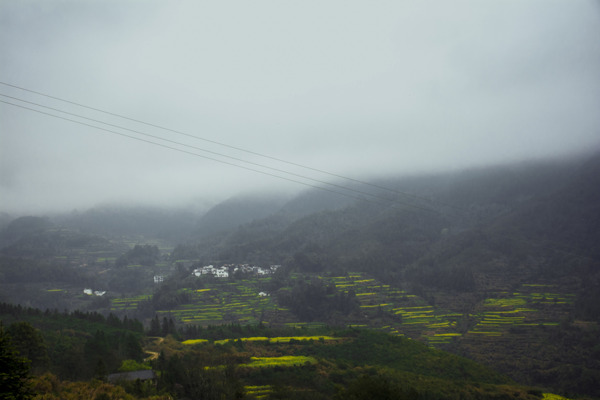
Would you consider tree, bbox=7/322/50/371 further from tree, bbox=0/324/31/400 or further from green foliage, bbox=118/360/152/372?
tree, bbox=0/324/31/400

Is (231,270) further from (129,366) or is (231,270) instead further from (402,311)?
(129,366)

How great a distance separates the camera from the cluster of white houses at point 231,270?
15075cm

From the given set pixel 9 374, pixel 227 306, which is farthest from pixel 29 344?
pixel 227 306

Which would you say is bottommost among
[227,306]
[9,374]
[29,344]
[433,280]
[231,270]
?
[227,306]

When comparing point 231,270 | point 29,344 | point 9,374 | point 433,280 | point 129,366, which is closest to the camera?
point 9,374

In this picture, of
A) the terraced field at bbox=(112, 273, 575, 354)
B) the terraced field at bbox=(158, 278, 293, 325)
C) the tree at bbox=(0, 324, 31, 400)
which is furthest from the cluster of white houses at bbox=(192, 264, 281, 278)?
the tree at bbox=(0, 324, 31, 400)

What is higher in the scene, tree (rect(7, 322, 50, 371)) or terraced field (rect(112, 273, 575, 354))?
tree (rect(7, 322, 50, 371))

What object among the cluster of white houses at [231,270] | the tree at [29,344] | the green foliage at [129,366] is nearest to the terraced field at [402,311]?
the cluster of white houses at [231,270]

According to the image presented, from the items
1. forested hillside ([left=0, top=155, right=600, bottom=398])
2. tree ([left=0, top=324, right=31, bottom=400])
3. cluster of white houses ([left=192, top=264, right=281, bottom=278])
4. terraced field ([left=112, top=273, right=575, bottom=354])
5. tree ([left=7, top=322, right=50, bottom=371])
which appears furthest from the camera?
cluster of white houses ([left=192, top=264, right=281, bottom=278])

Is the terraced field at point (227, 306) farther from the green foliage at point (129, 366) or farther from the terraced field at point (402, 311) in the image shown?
the green foliage at point (129, 366)

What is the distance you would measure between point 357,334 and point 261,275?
245ft

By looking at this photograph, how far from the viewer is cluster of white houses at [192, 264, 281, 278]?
151m

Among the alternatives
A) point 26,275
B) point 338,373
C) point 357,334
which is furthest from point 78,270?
point 338,373

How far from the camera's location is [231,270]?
513 feet
